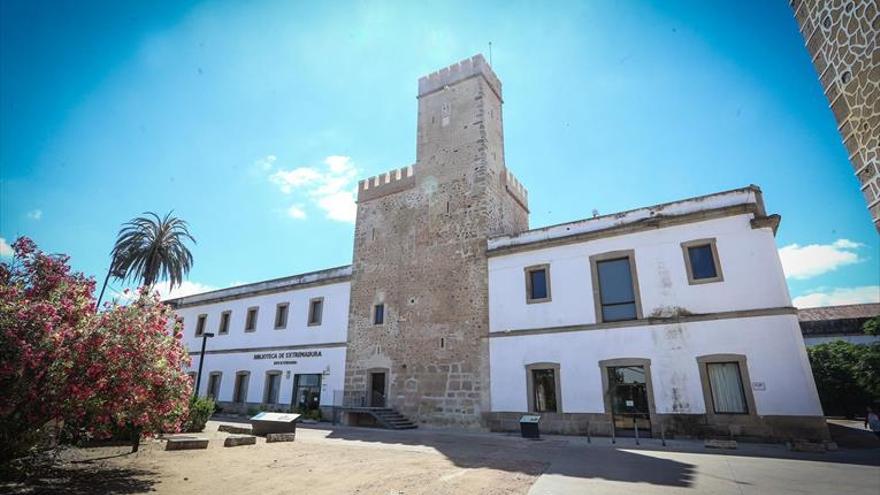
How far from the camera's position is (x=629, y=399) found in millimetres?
14406

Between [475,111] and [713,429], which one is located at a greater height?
[475,111]

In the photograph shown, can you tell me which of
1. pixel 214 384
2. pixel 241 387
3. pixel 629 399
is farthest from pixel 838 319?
pixel 214 384

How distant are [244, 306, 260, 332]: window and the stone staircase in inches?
469

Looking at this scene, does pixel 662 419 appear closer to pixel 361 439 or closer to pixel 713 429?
pixel 713 429

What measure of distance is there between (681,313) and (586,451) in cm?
625

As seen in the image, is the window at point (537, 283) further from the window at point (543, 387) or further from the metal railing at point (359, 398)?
the metal railing at point (359, 398)

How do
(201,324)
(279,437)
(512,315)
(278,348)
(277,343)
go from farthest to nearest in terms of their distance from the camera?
(201,324), (277,343), (278,348), (512,315), (279,437)

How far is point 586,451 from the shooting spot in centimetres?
1083

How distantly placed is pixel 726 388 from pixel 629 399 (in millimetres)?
2885

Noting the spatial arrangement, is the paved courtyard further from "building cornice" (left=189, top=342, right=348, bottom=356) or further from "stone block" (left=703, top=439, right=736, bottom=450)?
"building cornice" (left=189, top=342, right=348, bottom=356)

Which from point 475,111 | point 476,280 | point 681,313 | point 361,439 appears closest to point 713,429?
point 681,313

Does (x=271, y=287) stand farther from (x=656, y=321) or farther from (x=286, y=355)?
(x=656, y=321)

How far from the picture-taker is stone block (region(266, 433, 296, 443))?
12234 mm

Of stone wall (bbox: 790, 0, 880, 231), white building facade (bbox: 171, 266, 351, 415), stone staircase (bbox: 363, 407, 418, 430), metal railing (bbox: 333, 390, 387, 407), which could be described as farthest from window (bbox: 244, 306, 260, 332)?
stone wall (bbox: 790, 0, 880, 231)
